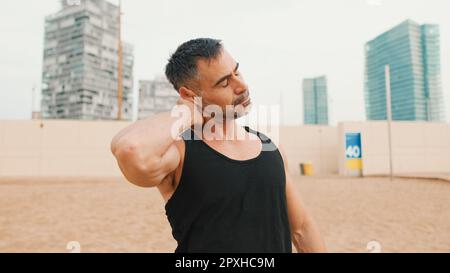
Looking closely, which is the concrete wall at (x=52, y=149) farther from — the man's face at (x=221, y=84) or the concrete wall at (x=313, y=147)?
the man's face at (x=221, y=84)

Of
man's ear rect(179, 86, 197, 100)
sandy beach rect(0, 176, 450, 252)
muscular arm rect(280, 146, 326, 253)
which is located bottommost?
sandy beach rect(0, 176, 450, 252)

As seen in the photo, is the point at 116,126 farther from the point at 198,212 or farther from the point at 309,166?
the point at 198,212

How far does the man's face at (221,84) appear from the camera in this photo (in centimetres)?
101

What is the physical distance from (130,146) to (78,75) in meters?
71.3

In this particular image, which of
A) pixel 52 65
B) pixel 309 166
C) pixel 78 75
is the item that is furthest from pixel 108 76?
pixel 309 166

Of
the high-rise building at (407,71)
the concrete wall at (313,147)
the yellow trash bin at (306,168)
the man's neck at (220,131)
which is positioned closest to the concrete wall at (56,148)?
the concrete wall at (313,147)

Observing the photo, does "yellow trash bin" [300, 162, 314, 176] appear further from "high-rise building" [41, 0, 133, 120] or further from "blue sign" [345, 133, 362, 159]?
"high-rise building" [41, 0, 133, 120]

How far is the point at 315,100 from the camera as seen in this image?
5497 inches

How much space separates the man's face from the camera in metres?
1.01

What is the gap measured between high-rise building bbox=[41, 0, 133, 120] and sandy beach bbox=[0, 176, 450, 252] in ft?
182

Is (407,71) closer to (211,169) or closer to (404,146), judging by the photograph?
(404,146)

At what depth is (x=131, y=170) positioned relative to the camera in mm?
854

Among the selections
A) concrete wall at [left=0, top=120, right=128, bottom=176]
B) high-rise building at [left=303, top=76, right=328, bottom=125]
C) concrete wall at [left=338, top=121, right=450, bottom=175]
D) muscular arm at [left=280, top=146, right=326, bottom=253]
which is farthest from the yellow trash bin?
high-rise building at [left=303, top=76, right=328, bottom=125]
